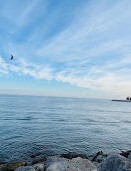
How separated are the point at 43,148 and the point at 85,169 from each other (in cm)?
1261

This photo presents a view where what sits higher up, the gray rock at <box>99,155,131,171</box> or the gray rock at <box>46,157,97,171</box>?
the gray rock at <box>99,155,131,171</box>

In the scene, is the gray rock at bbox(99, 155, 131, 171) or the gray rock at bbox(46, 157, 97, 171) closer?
the gray rock at bbox(99, 155, 131, 171)

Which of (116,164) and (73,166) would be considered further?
(73,166)

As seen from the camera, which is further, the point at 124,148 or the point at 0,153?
the point at 124,148

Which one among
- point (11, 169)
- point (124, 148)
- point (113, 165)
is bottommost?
point (124, 148)

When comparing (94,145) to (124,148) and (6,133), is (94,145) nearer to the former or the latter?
(124,148)

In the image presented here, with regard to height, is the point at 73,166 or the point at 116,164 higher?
the point at 116,164

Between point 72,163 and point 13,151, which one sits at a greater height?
point 72,163

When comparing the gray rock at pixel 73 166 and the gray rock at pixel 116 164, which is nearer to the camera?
the gray rock at pixel 116 164

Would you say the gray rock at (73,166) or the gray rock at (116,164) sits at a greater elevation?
the gray rock at (116,164)

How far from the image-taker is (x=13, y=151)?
21.7 metres

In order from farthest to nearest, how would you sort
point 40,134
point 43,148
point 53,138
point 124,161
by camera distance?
point 40,134 < point 53,138 < point 43,148 < point 124,161

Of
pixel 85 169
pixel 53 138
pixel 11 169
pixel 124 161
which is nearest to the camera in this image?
pixel 124 161

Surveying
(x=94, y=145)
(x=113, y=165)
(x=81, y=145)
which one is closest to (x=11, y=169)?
(x=113, y=165)
